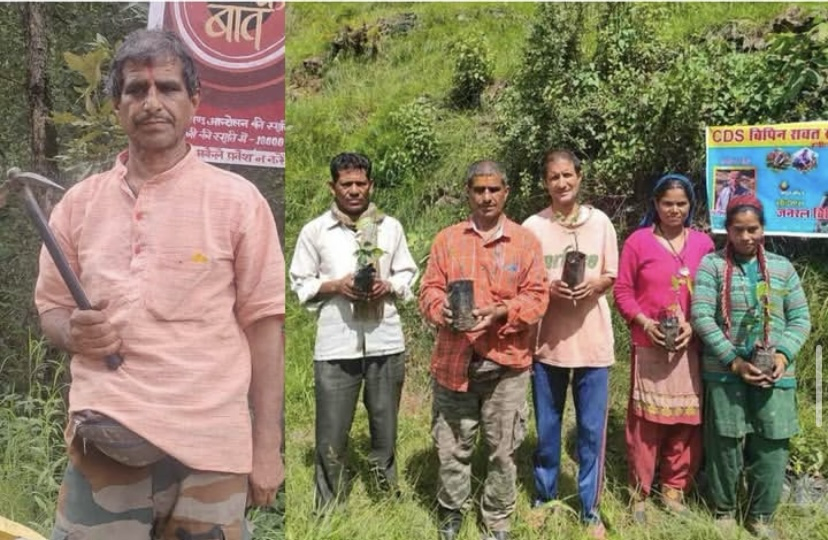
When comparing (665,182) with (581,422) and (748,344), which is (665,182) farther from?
(581,422)

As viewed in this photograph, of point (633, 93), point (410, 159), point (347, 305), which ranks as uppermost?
point (633, 93)

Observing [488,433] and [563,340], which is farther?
[563,340]

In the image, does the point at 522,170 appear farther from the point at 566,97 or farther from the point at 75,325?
the point at 75,325

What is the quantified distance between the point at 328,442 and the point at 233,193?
54.2 inches

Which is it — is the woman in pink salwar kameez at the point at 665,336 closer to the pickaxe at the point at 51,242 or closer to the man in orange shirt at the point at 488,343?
the man in orange shirt at the point at 488,343

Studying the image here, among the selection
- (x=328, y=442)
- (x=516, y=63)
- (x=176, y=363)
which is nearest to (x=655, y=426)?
(x=328, y=442)

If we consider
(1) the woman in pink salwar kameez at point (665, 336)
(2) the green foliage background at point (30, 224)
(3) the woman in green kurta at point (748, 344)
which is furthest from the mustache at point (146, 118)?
(3) the woman in green kurta at point (748, 344)

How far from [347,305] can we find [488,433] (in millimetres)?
804

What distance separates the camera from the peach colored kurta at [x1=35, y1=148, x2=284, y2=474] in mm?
2096

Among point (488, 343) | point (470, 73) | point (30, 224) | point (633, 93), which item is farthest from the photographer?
point (470, 73)

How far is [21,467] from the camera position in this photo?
237 cm

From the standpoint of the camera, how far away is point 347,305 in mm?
3082

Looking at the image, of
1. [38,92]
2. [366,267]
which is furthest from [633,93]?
[38,92]

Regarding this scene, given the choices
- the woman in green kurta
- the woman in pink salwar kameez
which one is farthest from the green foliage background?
the woman in green kurta
